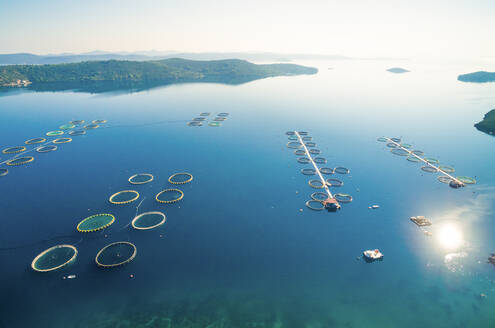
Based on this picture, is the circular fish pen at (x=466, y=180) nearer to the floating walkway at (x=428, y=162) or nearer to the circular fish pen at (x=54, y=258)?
the floating walkway at (x=428, y=162)

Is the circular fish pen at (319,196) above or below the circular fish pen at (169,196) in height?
below

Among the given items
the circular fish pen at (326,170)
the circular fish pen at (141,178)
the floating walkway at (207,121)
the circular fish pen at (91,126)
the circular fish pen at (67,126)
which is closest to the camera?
the circular fish pen at (141,178)

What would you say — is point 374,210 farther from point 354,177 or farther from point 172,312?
point 172,312

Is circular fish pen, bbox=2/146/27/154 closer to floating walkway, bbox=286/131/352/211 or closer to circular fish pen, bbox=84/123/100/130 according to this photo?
circular fish pen, bbox=84/123/100/130

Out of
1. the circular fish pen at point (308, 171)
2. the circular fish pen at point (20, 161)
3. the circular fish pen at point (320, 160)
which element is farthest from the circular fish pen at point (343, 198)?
the circular fish pen at point (20, 161)

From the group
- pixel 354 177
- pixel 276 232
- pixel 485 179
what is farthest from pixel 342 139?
pixel 276 232

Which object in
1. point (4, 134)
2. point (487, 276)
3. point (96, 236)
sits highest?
point (4, 134)

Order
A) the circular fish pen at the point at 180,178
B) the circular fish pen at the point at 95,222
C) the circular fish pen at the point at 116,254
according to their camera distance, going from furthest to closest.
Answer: the circular fish pen at the point at 180,178 → the circular fish pen at the point at 95,222 → the circular fish pen at the point at 116,254

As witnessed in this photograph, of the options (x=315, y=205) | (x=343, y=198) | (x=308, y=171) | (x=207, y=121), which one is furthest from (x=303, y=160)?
(x=207, y=121)
